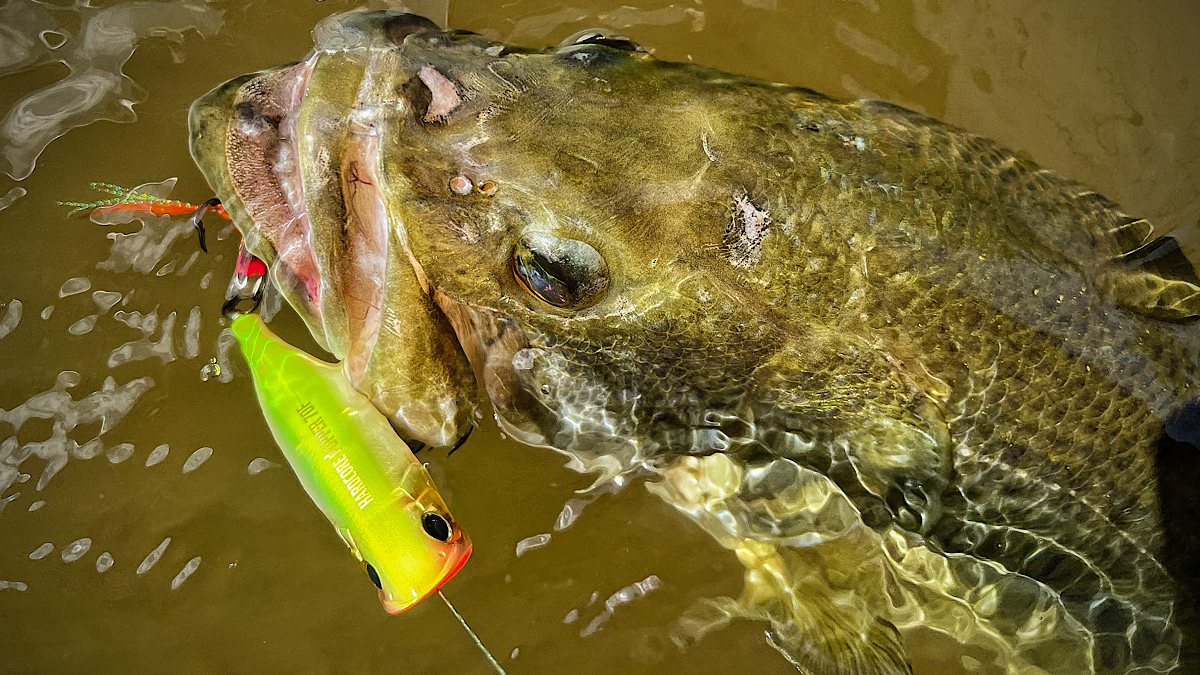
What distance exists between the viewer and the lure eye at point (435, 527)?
247 cm

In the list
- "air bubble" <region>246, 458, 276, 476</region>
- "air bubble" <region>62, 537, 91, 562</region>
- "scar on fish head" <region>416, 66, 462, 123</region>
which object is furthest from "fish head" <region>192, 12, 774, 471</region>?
"air bubble" <region>62, 537, 91, 562</region>

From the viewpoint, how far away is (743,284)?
7.27 feet

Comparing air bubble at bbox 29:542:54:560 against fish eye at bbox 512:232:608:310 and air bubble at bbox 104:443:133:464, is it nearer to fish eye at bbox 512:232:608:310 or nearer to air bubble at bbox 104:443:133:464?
air bubble at bbox 104:443:133:464

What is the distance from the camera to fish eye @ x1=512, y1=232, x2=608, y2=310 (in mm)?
2092

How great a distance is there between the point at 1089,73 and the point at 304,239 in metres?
3.46

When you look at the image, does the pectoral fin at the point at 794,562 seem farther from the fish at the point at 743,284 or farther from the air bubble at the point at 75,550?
the air bubble at the point at 75,550

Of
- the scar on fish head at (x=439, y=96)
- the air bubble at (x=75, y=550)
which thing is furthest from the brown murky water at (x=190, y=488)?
the scar on fish head at (x=439, y=96)

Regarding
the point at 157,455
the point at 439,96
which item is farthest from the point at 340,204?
the point at 157,455

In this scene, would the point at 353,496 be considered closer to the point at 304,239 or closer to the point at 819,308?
the point at 304,239

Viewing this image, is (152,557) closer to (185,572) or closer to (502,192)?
(185,572)

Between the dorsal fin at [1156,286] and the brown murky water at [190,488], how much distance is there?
1.09 meters

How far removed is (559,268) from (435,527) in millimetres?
924

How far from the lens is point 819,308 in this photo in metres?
2.25

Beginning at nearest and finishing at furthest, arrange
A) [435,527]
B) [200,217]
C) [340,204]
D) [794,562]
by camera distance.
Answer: [340,204], [435,527], [200,217], [794,562]
